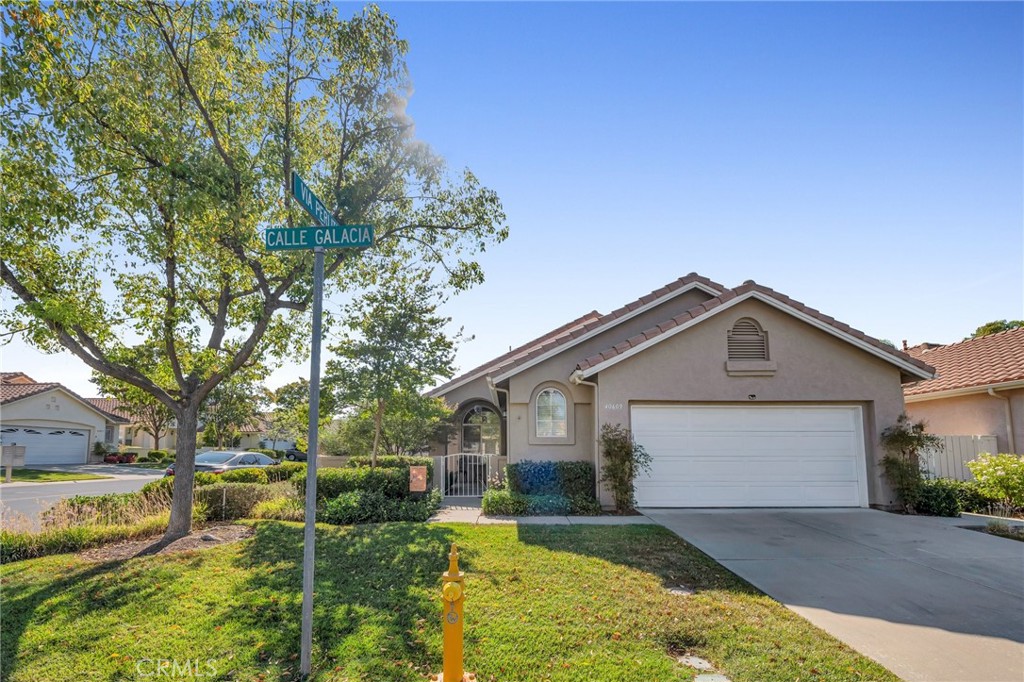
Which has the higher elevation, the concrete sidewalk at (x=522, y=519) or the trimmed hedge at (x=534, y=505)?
the trimmed hedge at (x=534, y=505)

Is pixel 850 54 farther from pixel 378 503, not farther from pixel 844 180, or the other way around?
pixel 378 503

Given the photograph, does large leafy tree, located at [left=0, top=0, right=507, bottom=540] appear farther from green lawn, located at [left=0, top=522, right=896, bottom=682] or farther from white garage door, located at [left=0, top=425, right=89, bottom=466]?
white garage door, located at [left=0, top=425, right=89, bottom=466]

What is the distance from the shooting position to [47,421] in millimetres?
32500

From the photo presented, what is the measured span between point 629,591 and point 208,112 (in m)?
10.7

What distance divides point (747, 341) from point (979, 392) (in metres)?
6.62

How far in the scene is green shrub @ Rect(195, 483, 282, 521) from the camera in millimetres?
11648

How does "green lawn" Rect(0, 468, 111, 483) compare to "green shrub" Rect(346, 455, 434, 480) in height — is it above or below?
below

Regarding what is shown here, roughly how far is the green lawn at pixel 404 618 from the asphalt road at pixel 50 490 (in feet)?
31.7

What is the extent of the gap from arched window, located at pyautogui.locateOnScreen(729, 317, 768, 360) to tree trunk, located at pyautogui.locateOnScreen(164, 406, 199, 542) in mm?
11191

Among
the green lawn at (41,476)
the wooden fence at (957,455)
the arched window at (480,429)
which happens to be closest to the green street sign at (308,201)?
the wooden fence at (957,455)

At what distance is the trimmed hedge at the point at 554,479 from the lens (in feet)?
40.3

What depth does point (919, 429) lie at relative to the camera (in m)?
11.8

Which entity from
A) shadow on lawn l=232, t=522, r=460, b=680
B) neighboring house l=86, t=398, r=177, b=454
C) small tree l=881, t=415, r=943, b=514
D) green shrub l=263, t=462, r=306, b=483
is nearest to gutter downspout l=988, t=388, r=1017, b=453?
small tree l=881, t=415, r=943, b=514

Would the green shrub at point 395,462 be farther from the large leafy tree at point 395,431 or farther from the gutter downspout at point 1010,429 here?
the gutter downspout at point 1010,429
